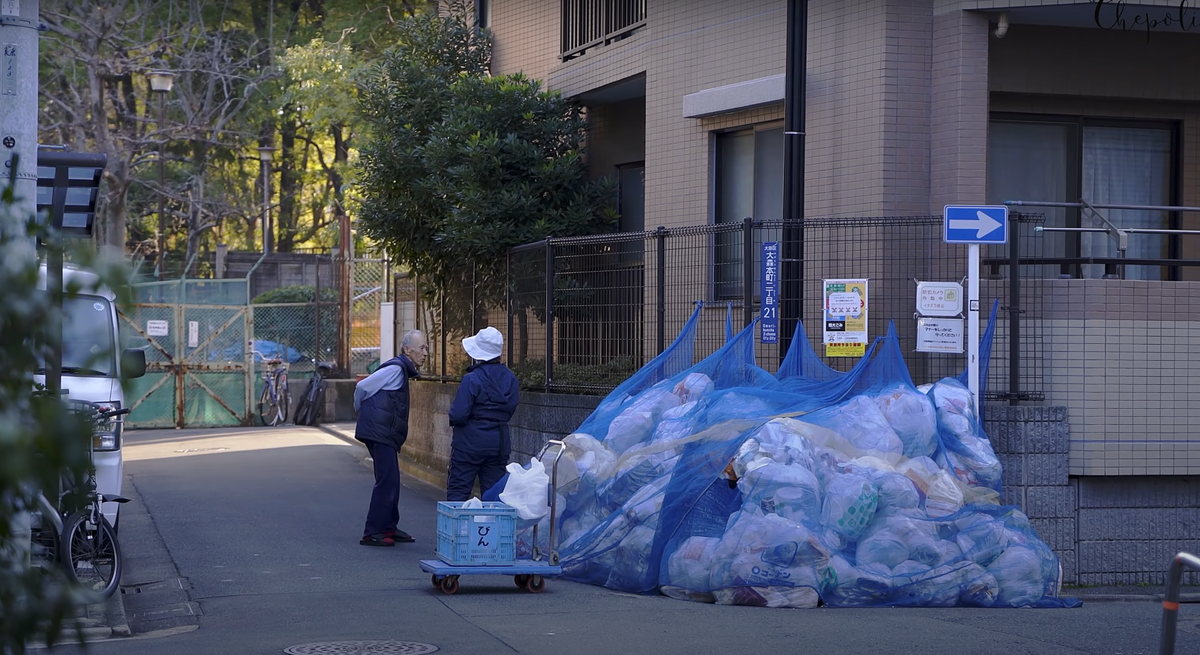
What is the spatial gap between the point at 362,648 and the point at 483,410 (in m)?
3.27

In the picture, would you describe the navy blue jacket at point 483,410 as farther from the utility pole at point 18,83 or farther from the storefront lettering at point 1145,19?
the storefront lettering at point 1145,19

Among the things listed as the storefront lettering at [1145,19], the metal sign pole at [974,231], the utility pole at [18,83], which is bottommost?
the metal sign pole at [974,231]

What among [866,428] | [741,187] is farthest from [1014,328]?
[741,187]

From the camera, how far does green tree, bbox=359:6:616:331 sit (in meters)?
14.0

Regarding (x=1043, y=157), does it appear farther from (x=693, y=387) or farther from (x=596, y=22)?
(x=596, y=22)

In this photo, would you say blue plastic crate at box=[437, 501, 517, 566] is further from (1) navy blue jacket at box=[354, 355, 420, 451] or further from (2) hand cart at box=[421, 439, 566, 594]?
(1) navy blue jacket at box=[354, 355, 420, 451]

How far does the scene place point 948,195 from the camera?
10.9 meters

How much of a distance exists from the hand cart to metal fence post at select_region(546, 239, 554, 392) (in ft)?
12.5

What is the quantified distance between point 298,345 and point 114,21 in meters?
7.54

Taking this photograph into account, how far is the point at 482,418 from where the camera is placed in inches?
394

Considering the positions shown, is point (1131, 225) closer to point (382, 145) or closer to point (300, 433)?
point (382, 145)

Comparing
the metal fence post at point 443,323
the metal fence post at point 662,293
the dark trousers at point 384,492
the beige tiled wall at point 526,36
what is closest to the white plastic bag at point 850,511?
the metal fence post at point 662,293

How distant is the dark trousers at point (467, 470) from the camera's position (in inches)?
393

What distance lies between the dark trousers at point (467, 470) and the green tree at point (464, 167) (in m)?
4.28
